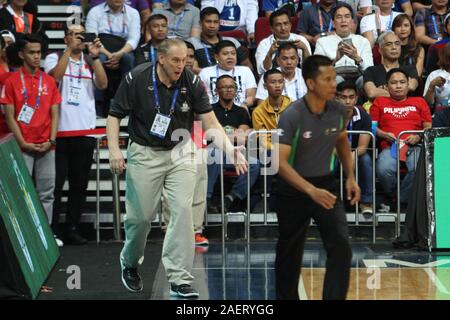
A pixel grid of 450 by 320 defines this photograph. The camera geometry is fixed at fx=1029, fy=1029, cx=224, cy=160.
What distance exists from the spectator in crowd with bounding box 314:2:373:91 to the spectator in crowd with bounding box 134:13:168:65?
7.48 ft

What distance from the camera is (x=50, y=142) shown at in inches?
496

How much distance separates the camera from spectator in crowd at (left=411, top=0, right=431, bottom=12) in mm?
16531

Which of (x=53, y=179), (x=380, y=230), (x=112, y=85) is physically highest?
(x=112, y=85)

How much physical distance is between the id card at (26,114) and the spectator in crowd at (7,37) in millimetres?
1507

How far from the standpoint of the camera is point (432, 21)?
15.9 metres

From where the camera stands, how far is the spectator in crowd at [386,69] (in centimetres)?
1425

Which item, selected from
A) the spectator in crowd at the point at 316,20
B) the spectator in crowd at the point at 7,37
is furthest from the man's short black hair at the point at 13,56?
the spectator in crowd at the point at 316,20

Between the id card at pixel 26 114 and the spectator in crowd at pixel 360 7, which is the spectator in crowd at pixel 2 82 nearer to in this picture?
the id card at pixel 26 114

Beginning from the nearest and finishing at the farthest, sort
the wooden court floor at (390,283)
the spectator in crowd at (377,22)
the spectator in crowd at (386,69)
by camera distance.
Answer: the wooden court floor at (390,283)
the spectator in crowd at (386,69)
the spectator in crowd at (377,22)

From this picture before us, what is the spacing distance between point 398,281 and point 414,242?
2.11 m

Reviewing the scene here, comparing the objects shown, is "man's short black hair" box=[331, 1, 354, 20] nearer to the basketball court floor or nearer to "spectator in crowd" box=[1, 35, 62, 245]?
the basketball court floor
